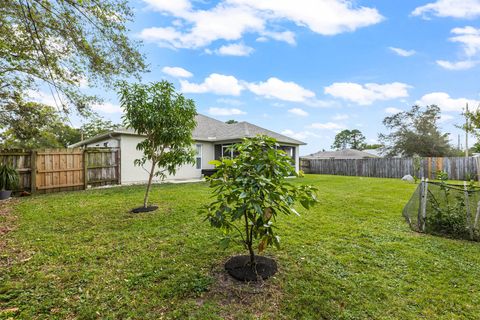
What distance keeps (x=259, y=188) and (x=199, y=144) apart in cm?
1186

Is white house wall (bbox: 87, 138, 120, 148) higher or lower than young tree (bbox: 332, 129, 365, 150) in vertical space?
lower

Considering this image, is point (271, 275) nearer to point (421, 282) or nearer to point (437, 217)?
point (421, 282)

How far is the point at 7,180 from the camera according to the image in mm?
7398

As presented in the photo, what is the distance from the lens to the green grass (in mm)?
2256

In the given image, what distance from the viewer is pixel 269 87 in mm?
15016

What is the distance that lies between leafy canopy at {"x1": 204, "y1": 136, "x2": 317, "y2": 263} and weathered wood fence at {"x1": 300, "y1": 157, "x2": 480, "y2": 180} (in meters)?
16.5

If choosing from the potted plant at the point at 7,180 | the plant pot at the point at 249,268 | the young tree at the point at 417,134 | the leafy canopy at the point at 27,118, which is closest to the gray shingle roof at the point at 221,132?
the leafy canopy at the point at 27,118

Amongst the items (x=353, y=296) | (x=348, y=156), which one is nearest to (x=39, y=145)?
(x=353, y=296)

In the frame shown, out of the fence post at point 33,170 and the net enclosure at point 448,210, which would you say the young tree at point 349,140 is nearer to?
the net enclosure at point 448,210

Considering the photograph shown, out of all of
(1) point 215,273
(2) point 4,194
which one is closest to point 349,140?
(2) point 4,194

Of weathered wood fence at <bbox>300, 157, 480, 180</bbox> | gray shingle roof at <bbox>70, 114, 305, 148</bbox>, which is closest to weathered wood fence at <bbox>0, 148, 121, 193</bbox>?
gray shingle roof at <bbox>70, 114, 305, 148</bbox>

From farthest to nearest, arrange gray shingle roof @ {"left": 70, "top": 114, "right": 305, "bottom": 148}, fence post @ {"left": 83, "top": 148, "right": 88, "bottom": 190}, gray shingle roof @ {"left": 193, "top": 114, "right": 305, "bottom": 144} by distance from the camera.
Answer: gray shingle roof @ {"left": 193, "top": 114, "right": 305, "bottom": 144}
gray shingle roof @ {"left": 70, "top": 114, "right": 305, "bottom": 148}
fence post @ {"left": 83, "top": 148, "right": 88, "bottom": 190}

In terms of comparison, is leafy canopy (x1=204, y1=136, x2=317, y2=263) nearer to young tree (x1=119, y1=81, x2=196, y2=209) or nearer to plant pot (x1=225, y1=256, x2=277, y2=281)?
plant pot (x1=225, y1=256, x2=277, y2=281)

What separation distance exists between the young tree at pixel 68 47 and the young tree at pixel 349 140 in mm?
46122
